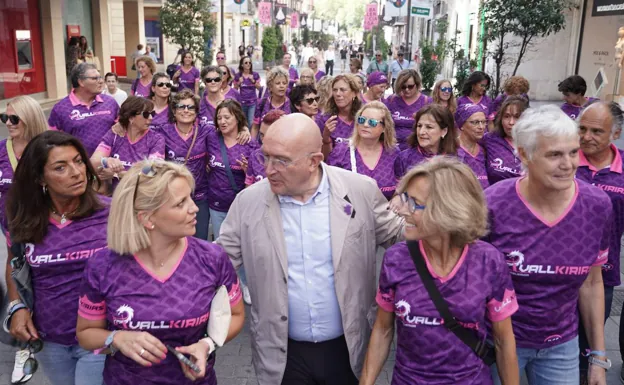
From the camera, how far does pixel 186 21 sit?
23.1 meters

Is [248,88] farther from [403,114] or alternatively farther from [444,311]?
[444,311]

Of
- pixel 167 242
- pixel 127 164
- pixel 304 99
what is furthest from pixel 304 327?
pixel 304 99

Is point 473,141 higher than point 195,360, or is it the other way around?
point 473,141

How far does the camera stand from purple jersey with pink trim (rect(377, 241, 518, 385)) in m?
2.62

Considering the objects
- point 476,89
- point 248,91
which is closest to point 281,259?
point 476,89

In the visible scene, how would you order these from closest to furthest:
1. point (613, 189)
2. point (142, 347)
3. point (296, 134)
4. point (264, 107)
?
point (142, 347) → point (296, 134) → point (613, 189) → point (264, 107)

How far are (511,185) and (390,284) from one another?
0.93 metres

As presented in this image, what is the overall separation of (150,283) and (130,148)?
3.46m

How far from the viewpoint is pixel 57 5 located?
68.2ft

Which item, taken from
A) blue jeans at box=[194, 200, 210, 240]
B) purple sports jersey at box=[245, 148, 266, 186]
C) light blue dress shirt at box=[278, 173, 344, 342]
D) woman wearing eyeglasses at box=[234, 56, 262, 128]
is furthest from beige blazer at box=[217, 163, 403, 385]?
woman wearing eyeglasses at box=[234, 56, 262, 128]

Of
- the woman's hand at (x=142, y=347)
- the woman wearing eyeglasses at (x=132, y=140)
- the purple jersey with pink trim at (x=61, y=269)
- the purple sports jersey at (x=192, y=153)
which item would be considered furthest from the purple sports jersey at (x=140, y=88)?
the woman's hand at (x=142, y=347)

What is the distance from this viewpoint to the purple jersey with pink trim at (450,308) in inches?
103

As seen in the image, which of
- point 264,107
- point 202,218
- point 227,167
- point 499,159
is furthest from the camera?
point 264,107

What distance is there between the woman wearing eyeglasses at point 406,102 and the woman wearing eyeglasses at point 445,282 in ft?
19.0
